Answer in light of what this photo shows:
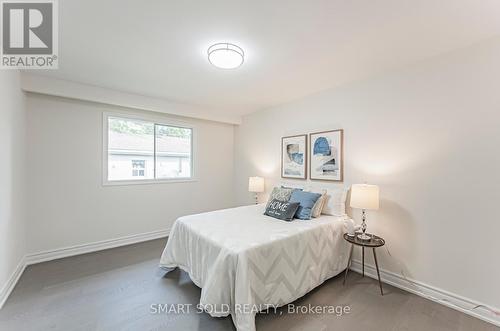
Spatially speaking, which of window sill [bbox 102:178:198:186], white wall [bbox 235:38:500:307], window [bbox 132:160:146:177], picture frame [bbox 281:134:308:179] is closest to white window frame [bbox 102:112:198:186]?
window sill [bbox 102:178:198:186]

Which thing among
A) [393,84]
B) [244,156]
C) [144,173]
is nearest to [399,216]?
[393,84]

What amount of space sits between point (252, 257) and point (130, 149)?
3.07 meters

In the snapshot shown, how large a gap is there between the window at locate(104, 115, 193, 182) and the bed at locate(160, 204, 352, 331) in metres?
1.79

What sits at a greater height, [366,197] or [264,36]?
[264,36]

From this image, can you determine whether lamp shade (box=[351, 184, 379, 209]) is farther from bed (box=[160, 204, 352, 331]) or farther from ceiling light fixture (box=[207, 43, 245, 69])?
ceiling light fixture (box=[207, 43, 245, 69])

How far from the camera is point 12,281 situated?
7.44ft

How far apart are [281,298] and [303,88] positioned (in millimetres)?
2703

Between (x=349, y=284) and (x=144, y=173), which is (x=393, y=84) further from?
(x=144, y=173)

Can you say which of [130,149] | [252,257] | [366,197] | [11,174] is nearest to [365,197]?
[366,197]

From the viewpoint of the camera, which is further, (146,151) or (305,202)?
(146,151)

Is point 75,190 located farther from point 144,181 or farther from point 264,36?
point 264,36

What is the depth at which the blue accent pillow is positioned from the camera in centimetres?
265

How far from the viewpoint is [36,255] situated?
2859 mm

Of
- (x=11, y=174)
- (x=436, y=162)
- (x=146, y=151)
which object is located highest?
(x=146, y=151)
